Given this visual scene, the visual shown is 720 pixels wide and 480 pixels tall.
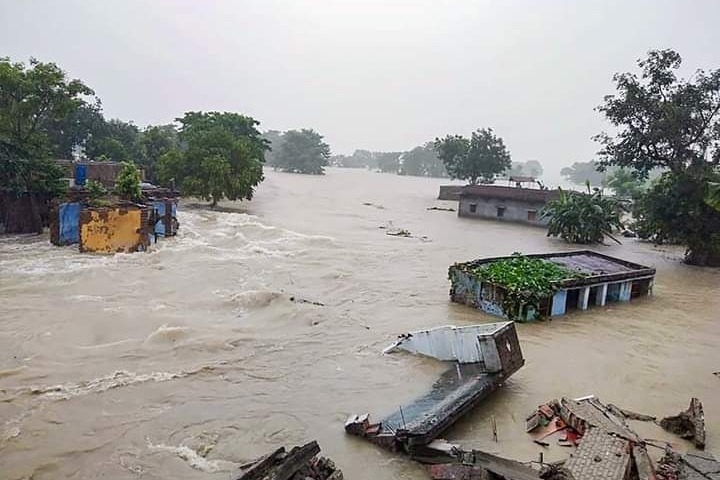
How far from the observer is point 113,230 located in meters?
17.3

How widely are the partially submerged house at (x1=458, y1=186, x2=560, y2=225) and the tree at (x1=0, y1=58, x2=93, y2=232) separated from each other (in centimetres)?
2487

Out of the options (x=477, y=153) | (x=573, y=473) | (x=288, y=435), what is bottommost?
(x=288, y=435)

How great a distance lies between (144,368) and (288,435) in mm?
3140

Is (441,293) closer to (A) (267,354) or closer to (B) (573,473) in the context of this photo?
(A) (267,354)

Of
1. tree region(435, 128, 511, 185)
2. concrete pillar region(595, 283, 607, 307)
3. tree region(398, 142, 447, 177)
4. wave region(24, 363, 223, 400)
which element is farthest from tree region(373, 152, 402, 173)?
wave region(24, 363, 223, 400)

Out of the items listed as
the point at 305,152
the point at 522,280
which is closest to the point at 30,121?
the point at 522,280

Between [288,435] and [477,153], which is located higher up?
[477,153]

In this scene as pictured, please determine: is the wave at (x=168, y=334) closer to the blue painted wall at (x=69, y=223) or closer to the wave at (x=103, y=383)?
the wave at (x=103, y=383)

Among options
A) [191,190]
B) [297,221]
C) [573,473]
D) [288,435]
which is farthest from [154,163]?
[573,473]

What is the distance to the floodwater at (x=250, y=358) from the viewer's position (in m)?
6.68

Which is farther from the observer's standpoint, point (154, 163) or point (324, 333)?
point (154, 163)

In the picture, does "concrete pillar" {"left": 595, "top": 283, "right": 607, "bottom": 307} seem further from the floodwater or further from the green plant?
the green plant

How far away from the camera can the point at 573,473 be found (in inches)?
221

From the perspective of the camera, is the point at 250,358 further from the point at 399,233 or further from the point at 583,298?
the point at 399,233
